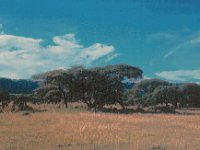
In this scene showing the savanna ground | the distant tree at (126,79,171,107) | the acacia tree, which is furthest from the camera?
the distant tree at (126,79,171,107)

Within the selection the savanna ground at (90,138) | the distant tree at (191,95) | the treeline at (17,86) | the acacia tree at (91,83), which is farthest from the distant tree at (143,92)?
the treeline at (17,86)

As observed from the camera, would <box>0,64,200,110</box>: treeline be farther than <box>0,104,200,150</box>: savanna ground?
Yes

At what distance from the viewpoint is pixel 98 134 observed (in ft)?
77.3

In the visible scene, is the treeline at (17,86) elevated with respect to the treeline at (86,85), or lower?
elevated

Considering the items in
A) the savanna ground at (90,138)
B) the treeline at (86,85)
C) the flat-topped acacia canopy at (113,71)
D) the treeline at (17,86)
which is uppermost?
the treeline at (17,86)

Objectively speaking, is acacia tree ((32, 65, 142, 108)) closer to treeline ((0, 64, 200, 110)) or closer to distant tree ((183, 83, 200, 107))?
treeline ((0, 64, 200, 110))

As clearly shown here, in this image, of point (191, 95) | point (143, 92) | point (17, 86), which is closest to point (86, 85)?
point (143, 92)

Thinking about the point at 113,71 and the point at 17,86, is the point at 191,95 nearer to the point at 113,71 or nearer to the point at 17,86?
the point at 113,71

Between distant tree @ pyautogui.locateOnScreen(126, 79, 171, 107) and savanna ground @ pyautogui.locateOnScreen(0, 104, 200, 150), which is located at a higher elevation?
distant tree @ pyautogui.locateOnScreen(126, 79, 171, 107)

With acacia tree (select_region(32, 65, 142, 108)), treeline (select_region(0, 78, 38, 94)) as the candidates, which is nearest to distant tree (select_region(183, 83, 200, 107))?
acacia tree (select_region(32, 65, 142, 108))

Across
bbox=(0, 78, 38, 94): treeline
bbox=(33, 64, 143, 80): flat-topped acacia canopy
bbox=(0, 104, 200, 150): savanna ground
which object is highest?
bbox=(0, 78, 38, 94): treeline

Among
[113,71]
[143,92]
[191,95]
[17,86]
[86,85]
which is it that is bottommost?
[86,85]

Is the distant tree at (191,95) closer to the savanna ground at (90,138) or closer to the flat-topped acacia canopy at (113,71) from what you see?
the flat-topped acacia canopy at (113,71)

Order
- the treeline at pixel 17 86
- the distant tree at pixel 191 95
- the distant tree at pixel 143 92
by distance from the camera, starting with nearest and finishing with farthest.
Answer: the distant tree at pixel 143 92 → the distant tree at pixel 191 95 → the treeline at pixel 17 86
